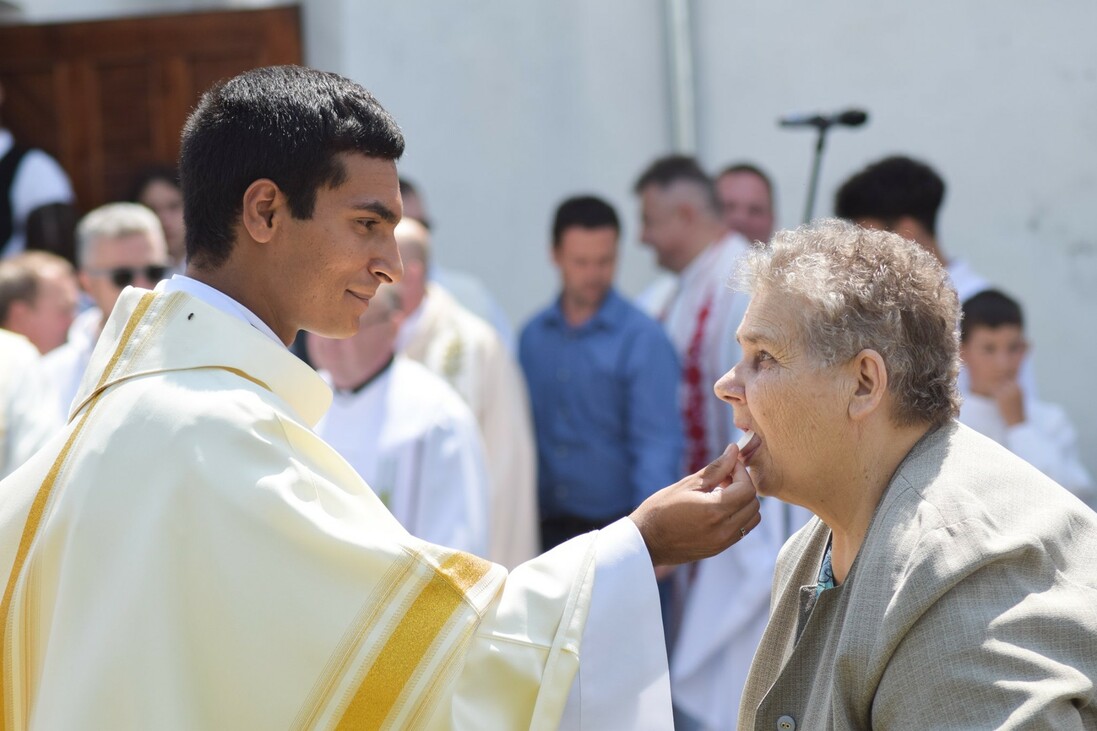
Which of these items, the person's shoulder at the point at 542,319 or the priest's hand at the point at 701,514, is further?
the person's shoulder at the point at 542,319

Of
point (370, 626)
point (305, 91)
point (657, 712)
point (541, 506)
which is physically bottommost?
point (541, 506)

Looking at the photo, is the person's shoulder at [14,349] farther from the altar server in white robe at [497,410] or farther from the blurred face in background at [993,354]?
the blurred face in background at [993,354]

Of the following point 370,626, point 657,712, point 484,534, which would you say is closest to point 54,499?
point 370,626

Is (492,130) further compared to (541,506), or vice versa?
(492,130)

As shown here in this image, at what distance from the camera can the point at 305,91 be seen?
2707 millimetres

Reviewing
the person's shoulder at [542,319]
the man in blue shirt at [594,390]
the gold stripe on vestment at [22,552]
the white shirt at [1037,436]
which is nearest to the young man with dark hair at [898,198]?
the white shirt at [1037,436]

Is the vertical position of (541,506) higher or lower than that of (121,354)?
lower

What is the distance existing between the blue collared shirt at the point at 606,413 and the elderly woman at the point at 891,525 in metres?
3.14

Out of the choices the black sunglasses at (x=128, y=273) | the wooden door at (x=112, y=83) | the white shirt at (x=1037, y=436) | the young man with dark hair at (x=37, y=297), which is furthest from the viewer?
the wooden door at (x=112, y=83)

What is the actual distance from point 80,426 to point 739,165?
190 inches

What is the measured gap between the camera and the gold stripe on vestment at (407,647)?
8.19ft

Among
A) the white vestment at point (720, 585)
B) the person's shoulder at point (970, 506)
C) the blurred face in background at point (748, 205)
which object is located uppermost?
the blurred face in background at point (748, 205)

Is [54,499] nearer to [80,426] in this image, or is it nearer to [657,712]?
[80,426]

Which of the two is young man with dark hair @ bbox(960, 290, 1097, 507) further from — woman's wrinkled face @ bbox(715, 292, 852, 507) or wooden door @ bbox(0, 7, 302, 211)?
wooden door @ bbox(0, 7, 302, 211)
